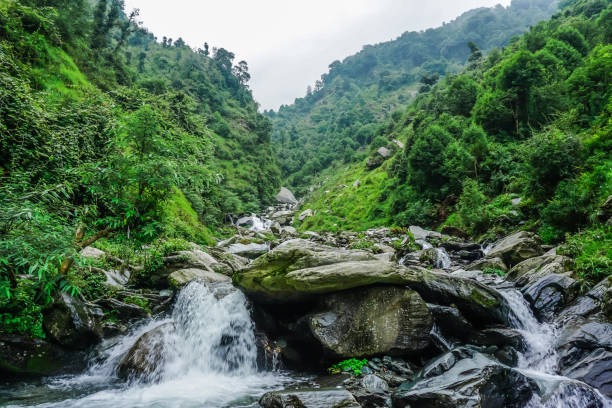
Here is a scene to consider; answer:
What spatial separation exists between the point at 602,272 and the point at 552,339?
2933mm

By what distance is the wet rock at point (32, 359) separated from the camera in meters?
8.91

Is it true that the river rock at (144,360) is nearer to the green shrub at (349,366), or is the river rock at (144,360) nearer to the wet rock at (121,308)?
the wet rock at (121,308)

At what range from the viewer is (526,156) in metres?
20.9

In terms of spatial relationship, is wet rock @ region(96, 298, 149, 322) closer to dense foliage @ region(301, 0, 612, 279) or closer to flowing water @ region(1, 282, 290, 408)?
flowing water @ region(1, 282, 290, 408)

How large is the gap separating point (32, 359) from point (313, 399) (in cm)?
775

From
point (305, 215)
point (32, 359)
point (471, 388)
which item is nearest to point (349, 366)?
point (471, 388)

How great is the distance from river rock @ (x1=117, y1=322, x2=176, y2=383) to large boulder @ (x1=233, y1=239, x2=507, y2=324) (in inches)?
126

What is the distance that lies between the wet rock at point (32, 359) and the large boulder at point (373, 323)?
23.3 ft

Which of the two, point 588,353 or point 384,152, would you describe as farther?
point 384,152

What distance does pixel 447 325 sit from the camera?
1046 cm

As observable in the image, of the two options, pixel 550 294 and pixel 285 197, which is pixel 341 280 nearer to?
pixel 550 294

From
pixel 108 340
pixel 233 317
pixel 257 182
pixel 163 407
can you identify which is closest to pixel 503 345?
pixel 233 317

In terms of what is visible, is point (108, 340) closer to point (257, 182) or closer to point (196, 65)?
point (257, 182)

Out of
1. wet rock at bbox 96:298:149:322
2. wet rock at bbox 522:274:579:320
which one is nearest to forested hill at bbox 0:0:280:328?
wet rock at bbox 96:298:149:322
